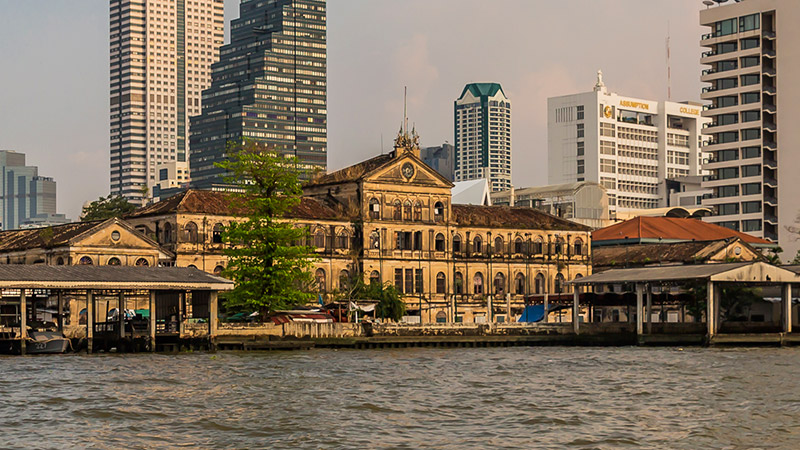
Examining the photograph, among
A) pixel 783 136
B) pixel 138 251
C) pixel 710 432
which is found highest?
pixel 783 136

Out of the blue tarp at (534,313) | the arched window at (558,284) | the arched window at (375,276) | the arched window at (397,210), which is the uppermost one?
the arched window at (397,210)

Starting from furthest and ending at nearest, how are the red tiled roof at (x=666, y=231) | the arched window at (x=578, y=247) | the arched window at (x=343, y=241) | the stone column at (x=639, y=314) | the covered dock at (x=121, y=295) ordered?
the red tiled roof at (x=666, y=231) < the arched window at (x=578, y=247) < the arched window at (x=343, y=241) < the stone column at (x=639, y=314) < the covered dock at (x=121, y=295)

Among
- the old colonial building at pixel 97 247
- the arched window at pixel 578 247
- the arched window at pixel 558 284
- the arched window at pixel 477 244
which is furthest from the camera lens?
the arched window at pixel 578 247

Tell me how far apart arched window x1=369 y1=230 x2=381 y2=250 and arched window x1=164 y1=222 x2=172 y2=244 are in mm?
19534

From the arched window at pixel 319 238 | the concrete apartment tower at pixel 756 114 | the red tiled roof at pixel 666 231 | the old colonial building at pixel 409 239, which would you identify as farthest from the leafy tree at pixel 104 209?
the concrete apartment tower at pixel 756 114

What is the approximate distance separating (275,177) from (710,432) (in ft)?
178

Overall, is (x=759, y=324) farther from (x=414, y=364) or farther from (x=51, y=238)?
(x=51, y=238)

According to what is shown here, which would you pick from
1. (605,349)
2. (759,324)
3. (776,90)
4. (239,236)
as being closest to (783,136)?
(776,90)

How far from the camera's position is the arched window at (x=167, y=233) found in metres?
109

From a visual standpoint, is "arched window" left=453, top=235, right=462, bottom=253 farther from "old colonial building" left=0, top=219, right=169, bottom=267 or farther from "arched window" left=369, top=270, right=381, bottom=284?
"old colonial building" left=0, top=219, right=169, bottom=267

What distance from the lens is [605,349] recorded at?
296 ft

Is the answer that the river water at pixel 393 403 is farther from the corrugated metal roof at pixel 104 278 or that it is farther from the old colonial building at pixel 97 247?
the old colonial building at pixel 97 247

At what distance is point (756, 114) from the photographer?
167 meters

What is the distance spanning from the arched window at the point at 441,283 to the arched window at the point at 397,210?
7013 millimetres
